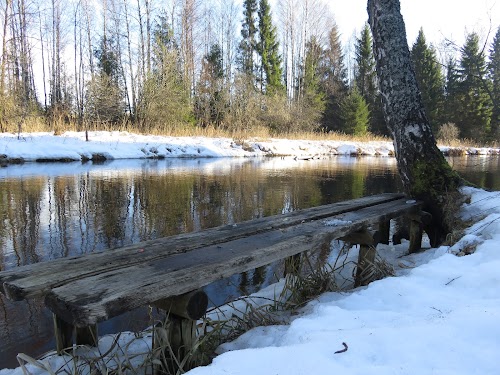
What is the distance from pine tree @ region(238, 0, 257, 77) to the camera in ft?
111

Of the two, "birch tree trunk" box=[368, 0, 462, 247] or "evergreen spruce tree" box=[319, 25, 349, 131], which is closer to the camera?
"birch tree trunk" box=[368, 0, 462, 247]

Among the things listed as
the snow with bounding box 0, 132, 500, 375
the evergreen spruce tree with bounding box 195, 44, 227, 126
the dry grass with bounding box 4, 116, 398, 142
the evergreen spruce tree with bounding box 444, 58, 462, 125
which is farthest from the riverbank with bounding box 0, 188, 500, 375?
the evergreen spruce tree with bounding box 444, 58, 462, 125

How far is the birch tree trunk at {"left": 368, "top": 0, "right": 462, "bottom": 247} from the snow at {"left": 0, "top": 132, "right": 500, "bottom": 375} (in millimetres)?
781

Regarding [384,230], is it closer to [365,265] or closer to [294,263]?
[365,265]

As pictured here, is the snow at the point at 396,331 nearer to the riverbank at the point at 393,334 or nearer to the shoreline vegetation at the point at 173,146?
the riverbank at the point at 393,334

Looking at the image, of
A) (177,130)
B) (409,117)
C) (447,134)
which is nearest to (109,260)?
(409,117)

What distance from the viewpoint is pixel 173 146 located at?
1783 centimetres

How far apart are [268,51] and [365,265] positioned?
33.6 meters

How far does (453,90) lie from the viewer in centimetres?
3491

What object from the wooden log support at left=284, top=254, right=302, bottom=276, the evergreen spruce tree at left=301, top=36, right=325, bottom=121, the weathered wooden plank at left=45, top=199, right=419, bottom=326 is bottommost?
the wooden log support at left=284, top=254, right=302, bottom=276

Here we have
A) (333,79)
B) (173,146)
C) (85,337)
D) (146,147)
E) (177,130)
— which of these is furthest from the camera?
(333,79)

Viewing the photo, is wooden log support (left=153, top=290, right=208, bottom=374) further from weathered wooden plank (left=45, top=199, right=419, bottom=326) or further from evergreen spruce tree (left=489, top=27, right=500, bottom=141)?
evergreen spruce tree (left=489, top=27, right=500, bottom=141)

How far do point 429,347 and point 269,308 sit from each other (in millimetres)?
1291

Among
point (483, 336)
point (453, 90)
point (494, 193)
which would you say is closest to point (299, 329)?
point (483, 336)
